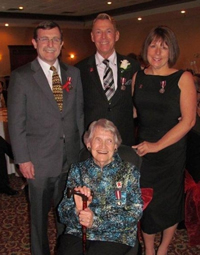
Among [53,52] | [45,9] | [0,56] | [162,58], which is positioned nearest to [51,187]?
[53,52]

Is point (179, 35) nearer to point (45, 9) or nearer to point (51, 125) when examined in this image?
point (45, 9)

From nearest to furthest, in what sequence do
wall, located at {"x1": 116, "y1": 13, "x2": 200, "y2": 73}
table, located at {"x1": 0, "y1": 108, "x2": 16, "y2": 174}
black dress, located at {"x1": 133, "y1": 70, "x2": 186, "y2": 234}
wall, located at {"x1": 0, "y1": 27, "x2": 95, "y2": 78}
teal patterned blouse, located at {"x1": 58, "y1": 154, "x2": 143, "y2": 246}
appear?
teal patterned blouse, located at {"x1": 58, "y1": 154, "x2": 143, "y2": 246} < black dress, located at {"x1": 133, "y1": 70, "x2": 186, "y2": 234} < table, located at {"x1": 0, "y1": 108, "x2": 16, "y2": 174} < wall, located at {"x1": 116, "y1": 13, "x2": 200, "y2": 73} < wall, located at {"x1": 0, "y1": 27, "x2": 95, "y2": 78}

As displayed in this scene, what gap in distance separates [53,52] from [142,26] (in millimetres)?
12699

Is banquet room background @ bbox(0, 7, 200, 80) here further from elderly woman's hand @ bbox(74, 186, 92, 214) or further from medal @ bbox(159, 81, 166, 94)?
elderly woman's hand @ bbox(74, 186, 92, 214)

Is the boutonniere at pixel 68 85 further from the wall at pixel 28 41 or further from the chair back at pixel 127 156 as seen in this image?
the wall at pixel 28 41

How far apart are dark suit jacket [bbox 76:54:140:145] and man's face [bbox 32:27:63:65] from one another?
0.46m

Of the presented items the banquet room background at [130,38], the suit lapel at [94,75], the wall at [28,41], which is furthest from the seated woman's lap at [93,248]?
the wall at [28,41]

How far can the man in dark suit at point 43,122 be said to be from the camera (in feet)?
7.22

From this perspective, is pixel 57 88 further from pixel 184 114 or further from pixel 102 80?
pixel 184 114

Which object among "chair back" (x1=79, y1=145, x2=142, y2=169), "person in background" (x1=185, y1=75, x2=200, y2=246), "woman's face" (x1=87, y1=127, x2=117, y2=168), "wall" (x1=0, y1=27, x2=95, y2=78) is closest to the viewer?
"woman's face" (x1=87, y1=127, x2=117, y2=168)

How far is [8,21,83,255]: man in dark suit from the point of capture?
2.20 meters

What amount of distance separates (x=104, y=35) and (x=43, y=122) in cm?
87

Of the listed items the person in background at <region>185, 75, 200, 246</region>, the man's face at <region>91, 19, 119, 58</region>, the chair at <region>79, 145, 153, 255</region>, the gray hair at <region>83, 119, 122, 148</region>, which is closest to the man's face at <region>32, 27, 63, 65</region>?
the man's face at <region>91, 19, 119, 58</region>

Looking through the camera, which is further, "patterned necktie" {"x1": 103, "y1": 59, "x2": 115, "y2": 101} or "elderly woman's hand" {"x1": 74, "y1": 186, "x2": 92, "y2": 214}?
"patterned necktie" {"x1": 103, "y1": 59, "x2": 115, "y2": 101}
